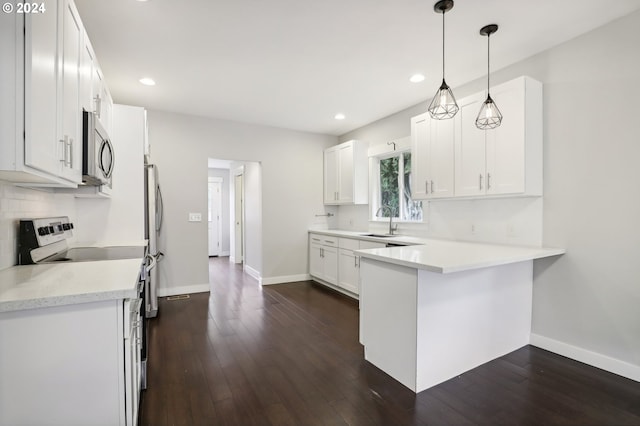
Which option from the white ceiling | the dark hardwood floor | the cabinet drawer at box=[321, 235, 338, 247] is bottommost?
the dark hardwood floor

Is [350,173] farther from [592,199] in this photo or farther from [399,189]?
[592,199]

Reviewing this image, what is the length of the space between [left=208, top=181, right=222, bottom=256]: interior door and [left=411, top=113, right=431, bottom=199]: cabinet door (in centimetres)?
607

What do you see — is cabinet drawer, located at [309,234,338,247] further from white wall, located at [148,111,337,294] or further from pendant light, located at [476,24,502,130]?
pendant light, located at [476,24,502,130]

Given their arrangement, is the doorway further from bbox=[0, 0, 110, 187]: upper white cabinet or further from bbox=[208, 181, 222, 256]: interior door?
bbox=[0, 0, 110, 187]: upper white cabinet

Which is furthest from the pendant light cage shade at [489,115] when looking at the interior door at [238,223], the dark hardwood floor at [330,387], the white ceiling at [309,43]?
the interior door at [238,223]

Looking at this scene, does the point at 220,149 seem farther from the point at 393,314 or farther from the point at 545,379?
the point at 545,379

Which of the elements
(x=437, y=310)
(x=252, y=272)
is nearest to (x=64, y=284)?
(x=437, y=310)

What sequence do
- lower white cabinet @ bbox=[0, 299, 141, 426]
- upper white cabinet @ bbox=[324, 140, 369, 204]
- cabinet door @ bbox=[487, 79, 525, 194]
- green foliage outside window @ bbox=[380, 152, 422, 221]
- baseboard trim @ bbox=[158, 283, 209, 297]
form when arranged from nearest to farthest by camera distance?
lower white cabinet @ bbox=[0, 299, 141, 426] → cabinet door @ bbox=[487, 79, 525, 194] → green foliage outside window @ bbox=[380, 152, 422, 221] → baseboard trim @ bbox=[158, 283, 209, 297] → upper white cabinet @ bbox=[324, 140, 369, 204]

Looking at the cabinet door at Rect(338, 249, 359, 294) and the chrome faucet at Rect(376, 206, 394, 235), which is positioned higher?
the chrome faucet at Rect(376, 206, 394, 235)

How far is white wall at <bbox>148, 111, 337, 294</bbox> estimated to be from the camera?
442 cm

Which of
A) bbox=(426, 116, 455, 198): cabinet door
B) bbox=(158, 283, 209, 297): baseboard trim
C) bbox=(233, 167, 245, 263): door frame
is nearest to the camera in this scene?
bbox=(426, 116, 455, 198): cabinet door

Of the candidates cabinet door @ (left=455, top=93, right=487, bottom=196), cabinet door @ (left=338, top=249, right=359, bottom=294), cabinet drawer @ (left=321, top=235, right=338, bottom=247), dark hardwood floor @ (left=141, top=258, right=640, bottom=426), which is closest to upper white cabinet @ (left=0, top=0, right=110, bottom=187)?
dark hardwood floor @ (left=141, top=258, right=640, bottom=426)

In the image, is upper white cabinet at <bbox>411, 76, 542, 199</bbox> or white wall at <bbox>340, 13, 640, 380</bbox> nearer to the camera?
white wall at <bbox>340, 13, 640, 380</bbox>

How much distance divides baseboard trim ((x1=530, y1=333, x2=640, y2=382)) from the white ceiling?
8.34ft
